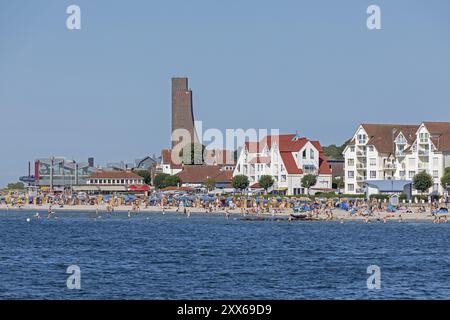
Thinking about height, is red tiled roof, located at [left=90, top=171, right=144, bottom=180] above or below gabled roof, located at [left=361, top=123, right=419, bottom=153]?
below

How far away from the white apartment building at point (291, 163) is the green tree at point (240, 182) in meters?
2.95

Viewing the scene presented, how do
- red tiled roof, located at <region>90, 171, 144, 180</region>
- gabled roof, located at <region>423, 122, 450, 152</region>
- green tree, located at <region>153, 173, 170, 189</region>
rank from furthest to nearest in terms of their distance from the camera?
1. red tiled roof, located at <region>90, 171, 144, 180</region>
2. green tree, located at <region>153, 173, 170, 189</region>
3. gabled roof, located at <region>423, 122, 450, 152</region>

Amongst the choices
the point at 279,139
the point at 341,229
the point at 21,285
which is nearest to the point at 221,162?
the point at 279,139

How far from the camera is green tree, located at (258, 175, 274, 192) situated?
12912 cm

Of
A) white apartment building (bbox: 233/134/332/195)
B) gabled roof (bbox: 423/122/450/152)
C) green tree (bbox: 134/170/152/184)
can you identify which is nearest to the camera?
gabled roof (bbox: 423/122/450/152)

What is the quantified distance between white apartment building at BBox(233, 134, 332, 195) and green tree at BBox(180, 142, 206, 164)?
36639mm

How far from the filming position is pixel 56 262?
166ft

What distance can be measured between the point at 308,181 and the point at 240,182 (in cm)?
1170

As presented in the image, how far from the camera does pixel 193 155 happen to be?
17300 centimetres

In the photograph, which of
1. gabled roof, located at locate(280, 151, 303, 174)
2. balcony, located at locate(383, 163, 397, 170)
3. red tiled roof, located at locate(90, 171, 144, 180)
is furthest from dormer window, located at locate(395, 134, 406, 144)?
red tiled roof, located at locate(90, 171, 144, 180)

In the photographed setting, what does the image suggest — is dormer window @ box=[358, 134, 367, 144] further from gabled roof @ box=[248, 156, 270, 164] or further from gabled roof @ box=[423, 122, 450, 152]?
gabled roof @ box=[248, 156, 270, 164]

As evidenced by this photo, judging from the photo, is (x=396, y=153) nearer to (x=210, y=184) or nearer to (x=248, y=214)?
(x=248, y=214)

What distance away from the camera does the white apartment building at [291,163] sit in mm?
129750
